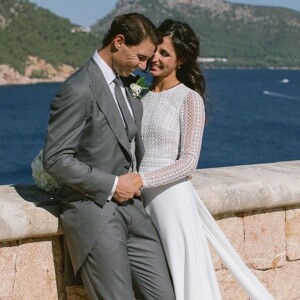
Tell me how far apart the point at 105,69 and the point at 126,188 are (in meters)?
0.48

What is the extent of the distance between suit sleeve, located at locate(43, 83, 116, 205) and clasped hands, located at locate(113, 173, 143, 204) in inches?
3.5

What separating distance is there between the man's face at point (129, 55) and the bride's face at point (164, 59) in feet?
1.20

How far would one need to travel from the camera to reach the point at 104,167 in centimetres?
296

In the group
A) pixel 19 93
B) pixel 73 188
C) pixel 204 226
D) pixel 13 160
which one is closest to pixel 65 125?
pixel 73 188

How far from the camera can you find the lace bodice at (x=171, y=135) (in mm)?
3119

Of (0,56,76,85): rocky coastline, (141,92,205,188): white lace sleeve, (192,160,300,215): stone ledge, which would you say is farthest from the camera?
(0,56,76,85): rocky coastline

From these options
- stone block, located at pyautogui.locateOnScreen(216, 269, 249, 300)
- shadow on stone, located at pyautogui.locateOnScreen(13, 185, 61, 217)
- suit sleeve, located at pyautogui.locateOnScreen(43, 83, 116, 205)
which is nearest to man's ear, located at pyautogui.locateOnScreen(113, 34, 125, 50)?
suit sleeve, located at pyautogui.locateOnScreen(43, 83, 116, 205)

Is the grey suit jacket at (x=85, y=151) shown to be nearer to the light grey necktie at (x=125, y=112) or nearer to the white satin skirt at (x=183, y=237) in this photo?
the light grey necktie at (x=125, y=112)

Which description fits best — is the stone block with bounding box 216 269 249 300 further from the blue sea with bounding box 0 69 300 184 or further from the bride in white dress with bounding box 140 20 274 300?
the blue sea with bounding box 0 69 300 184

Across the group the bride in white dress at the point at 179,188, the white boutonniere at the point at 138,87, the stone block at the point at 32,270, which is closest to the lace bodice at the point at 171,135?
the bride in white dress at the point at 179,188

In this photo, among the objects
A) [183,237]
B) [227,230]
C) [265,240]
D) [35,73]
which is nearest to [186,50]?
[183,237]

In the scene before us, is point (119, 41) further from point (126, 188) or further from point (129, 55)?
point (126, 188)

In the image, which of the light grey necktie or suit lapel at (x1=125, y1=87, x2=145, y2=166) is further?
suit lapel at (x1=125, y1=87, x2=145, y2=166)

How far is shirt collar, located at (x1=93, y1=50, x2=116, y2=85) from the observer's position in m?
3.00
